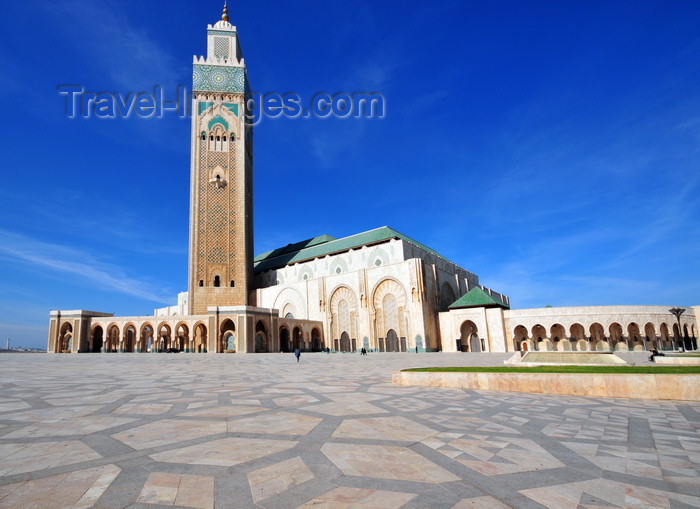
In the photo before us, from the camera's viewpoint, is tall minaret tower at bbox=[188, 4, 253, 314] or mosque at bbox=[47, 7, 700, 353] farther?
tall minaret tower at bbox=[188, 4, 253, 314]

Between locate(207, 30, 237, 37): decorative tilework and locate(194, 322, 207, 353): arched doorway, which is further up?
locate(207, 30, 237, 37): decorative tilework

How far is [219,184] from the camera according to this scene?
40.3 meters

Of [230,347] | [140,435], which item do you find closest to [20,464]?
[140,435]

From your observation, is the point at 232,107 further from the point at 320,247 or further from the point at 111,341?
the point at 111,341

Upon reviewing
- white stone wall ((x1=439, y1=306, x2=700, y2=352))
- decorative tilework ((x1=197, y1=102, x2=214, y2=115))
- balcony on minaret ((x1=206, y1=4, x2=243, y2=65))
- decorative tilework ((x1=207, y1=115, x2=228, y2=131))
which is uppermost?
balcony on minaret ((x1=206, y1=4, x2=243, y2=65))

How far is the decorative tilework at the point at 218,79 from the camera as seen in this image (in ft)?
Answer: 136

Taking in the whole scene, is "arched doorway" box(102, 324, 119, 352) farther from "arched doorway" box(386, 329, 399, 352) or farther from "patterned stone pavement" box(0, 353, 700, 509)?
"patterned stone pavement" box(0, 353, 700, 509)

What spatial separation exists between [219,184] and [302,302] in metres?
15.1

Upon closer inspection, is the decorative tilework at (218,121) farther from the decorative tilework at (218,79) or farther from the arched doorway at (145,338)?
the arched doorway at (145,338)

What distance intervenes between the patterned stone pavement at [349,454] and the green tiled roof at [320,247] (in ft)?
103

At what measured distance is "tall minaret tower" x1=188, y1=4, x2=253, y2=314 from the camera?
127 feet

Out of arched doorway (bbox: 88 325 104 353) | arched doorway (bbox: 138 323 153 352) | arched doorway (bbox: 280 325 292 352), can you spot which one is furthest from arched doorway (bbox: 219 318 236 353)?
arched doorway (bbox: 88 325 104 353)

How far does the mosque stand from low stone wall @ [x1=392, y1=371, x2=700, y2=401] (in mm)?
23486

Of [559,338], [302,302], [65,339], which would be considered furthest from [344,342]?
[65,339]
